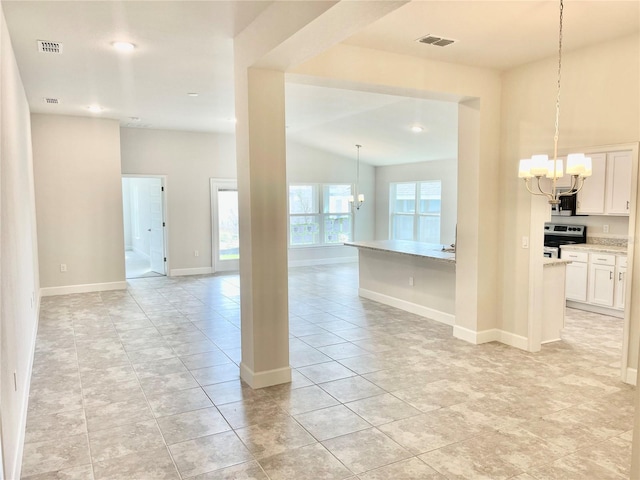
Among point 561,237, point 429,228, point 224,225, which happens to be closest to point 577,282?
point 561,237

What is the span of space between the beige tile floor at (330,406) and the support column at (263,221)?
310 mm

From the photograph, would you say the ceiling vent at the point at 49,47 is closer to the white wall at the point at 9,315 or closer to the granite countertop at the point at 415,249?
the white wall at the point at 9,315

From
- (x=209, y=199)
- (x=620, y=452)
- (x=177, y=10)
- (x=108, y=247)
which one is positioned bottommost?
(x=620, y=452)

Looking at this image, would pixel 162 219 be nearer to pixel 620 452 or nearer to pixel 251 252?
pixel 251 252

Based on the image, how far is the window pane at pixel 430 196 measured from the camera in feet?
31.7

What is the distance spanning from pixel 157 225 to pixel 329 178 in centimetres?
401

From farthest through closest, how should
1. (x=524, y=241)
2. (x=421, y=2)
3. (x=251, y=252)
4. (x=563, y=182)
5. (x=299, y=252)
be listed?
(x=299, y=252) → (x=563, y=182) → (x=524, y=241) → (x=251, y=252) → (x=421, y=2)

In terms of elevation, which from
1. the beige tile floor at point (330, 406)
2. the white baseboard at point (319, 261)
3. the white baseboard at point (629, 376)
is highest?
the white baseboard at point (319, 261)

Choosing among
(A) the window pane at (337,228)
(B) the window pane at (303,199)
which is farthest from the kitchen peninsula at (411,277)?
(A) the window pane at (337,228)

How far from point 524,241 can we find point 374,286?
8.87 ft

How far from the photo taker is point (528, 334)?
14.7 ft

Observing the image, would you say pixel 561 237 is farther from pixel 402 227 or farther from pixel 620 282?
pixel 402 227

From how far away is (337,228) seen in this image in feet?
36.4

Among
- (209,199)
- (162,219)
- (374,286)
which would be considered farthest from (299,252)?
(374,286)
